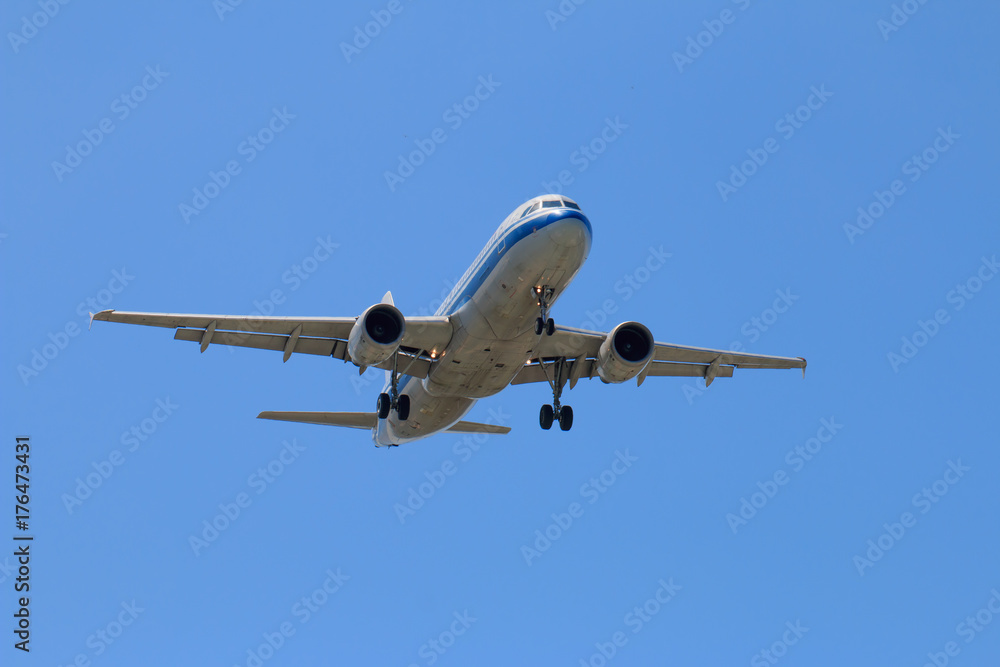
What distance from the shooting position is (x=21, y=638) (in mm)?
33969

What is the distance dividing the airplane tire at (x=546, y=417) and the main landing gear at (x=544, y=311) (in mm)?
5972

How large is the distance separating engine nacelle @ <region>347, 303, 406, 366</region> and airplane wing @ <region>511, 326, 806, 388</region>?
5.13 m

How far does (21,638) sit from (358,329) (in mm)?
13946

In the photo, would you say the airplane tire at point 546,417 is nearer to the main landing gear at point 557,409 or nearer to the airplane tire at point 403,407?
the main landing gear at point 557,409

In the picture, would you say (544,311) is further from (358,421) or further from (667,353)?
(358,421)

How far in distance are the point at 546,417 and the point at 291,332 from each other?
9065 mm

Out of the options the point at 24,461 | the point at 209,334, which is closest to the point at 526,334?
the point at 209,334

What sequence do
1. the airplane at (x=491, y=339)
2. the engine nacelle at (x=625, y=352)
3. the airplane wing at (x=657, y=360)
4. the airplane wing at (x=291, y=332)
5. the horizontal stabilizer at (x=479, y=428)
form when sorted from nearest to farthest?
the airplane at (x=491, y=339) → the airplane wing at (x=291, y=332) → the engine nacelle at (x=625, y=352) → the airplane wing at (x=657, y=360) → the horizontal stabilizer at (x=479, y=428)

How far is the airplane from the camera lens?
3209cm

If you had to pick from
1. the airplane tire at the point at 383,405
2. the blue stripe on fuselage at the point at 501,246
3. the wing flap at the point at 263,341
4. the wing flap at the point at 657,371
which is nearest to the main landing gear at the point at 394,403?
the airplane tire at the point at 383,405

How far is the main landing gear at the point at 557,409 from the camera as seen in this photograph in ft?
124

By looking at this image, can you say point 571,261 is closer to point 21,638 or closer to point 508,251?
point 508,251

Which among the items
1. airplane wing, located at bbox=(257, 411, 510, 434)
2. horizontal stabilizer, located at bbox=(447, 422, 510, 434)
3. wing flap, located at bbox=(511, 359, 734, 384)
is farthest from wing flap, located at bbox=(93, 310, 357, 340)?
horizontal stabilizer, located at bbox=(447, 422, 510, 434)

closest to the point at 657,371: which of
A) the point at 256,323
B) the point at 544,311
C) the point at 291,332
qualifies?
the point at 544,311
